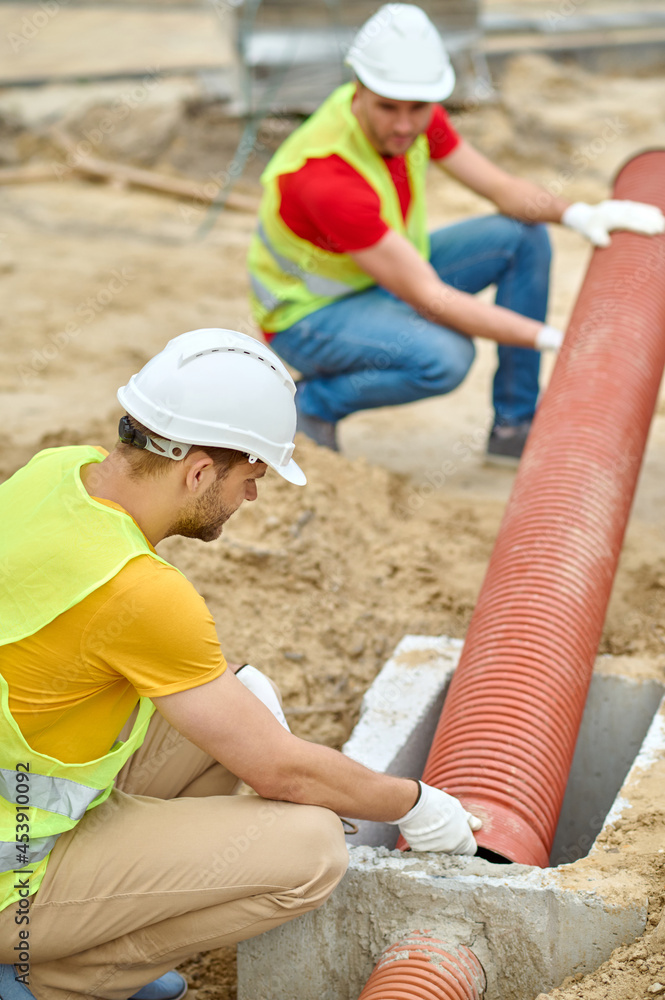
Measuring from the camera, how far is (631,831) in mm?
2496

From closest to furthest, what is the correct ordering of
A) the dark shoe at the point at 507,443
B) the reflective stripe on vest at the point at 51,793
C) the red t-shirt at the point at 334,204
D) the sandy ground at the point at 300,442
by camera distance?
the reflective stripe on vest at the point at 51,793 < the sandy ground at the point at 300,442 < the red t-shirt at the point at 334,204 < the dark shoe at the point at 507,443

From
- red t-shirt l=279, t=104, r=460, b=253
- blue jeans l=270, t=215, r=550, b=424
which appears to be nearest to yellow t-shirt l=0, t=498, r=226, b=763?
red t-shirt l=279, t=104, r=460, b=253

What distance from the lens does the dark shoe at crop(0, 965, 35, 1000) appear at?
2.21m

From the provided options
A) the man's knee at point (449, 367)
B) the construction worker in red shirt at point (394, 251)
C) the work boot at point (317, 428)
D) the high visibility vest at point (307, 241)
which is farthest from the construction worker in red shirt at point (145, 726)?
the work boot at point (317, 428)

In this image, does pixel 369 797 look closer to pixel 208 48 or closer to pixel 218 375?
pixel 218 375

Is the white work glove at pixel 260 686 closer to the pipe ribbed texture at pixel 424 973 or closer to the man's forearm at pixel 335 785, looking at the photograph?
the man's forearm at pixel 335 785

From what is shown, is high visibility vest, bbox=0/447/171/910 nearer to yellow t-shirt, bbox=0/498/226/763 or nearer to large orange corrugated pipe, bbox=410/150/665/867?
yellow t-shirt, bbox=0/498/226/763

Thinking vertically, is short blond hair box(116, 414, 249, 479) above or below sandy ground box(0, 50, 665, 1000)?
above

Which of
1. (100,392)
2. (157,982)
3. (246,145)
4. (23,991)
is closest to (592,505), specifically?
(157,982)

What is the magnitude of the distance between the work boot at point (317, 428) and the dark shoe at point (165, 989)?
8.14ft

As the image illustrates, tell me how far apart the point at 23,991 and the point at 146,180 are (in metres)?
8.08

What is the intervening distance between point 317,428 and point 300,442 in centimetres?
28

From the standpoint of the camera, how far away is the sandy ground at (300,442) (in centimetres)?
355

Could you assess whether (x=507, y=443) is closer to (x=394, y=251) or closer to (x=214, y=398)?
(x=394, y=251)
